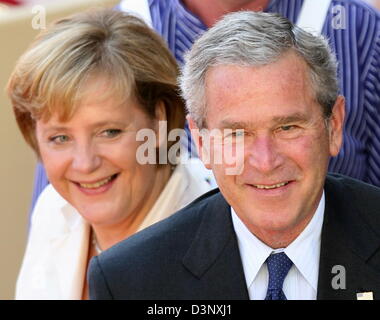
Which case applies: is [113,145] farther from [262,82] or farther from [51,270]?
[262,82]

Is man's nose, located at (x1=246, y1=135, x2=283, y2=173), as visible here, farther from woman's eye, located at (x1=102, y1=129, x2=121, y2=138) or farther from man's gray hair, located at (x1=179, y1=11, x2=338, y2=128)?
woman's eye, located at (x1=102, y1=129, x2=121, y2=138)

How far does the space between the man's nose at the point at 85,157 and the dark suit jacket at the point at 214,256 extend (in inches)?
16.2

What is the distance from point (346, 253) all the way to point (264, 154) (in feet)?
1.06

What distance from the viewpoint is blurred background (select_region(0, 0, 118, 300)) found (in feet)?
13.3

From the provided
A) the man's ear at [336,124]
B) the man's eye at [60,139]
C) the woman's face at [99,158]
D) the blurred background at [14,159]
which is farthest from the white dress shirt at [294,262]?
the blurred background at [14,159]

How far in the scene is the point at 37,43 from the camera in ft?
9.96

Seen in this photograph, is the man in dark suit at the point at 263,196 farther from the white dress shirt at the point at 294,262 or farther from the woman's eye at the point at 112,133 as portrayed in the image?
the woman's eye at the point at 112,133

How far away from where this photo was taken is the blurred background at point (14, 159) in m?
4.06

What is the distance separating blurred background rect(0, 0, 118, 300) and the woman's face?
1036 millimetres

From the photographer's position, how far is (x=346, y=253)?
246 cm

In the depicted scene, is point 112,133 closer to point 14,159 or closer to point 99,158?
point 99,158

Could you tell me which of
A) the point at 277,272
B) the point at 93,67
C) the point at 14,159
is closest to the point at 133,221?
the point at 93,67

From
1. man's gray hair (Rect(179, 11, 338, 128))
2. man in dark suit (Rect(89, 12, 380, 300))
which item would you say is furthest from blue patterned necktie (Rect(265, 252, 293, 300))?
man's gray hair (Rect(179, 11, 338, 128))
